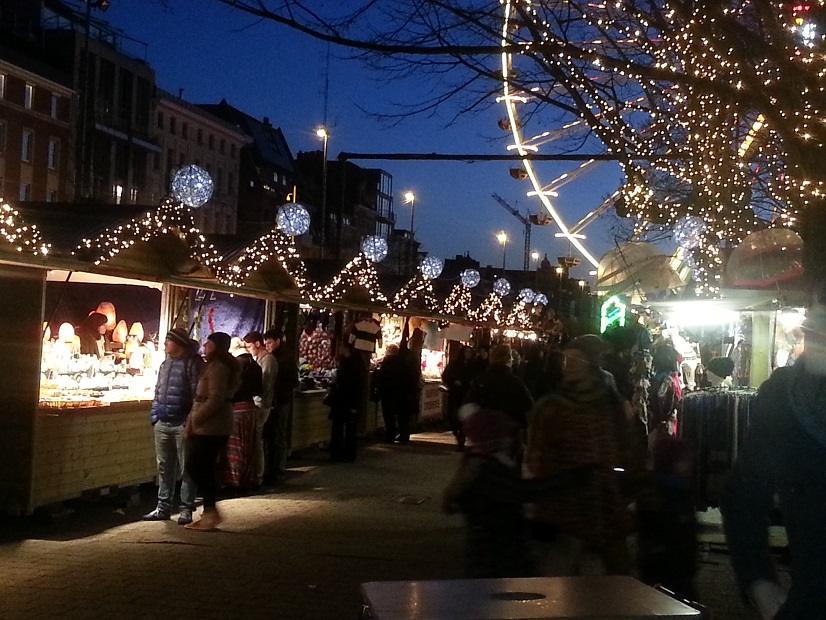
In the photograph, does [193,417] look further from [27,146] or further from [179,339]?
[27,146]

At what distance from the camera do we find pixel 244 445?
12961 millimetres

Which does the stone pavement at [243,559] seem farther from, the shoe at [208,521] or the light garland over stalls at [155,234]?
the light garland over stalls at [155,234]

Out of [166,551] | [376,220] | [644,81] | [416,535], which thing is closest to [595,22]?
[644,81]

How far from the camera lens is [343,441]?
1681 centimetres

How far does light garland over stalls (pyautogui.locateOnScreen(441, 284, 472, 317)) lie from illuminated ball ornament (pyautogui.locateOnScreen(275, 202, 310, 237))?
8.60m

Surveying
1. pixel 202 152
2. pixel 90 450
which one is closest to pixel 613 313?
pixel 90 450

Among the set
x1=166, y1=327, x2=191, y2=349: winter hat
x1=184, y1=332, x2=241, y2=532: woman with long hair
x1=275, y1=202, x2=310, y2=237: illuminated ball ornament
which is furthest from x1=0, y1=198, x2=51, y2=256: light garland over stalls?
x1=275, y1=202, x2=310, y2=237: illuminated ball ornament

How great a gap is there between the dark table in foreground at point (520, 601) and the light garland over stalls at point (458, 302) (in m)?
21.2

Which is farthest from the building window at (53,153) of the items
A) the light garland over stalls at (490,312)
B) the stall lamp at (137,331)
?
the stall lamp at (137,331)

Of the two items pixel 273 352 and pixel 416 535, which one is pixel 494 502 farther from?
pixel 273 352

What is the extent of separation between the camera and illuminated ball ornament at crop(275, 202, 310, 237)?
1595 centimetres

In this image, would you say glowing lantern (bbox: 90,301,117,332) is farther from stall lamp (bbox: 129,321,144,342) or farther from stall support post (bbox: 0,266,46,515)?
stall support post (bbox: 0,266,46,515)

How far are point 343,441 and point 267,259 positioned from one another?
3676 millimetres

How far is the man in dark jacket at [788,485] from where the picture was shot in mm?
2678
